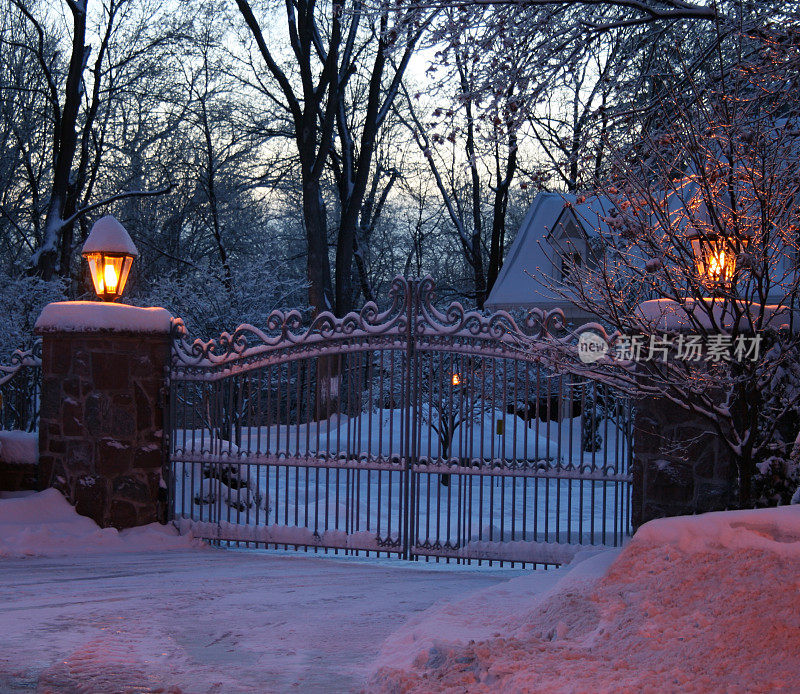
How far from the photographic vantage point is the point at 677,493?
7.01m

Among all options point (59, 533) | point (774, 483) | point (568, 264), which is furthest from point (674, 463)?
point (59, 533)

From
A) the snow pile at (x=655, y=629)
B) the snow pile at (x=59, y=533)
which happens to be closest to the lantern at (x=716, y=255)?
the snow pile at (x=655, y=629)

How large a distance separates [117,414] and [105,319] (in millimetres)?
962

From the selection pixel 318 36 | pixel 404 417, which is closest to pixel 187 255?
pixel 318 36

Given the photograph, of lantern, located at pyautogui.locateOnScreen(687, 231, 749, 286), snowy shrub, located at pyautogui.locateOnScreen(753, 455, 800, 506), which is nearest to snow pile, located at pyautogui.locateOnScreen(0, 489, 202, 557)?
snowy shrub, located at pyautogui.locateOnScreen(753, 455, 800, 506)

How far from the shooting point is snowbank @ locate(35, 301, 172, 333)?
27.6 ft

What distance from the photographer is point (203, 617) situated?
548 centimetres

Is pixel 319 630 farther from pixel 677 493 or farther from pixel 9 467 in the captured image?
pixel 9 467

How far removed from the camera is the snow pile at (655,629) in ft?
11.6

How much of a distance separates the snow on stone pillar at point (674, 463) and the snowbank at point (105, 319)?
4731 mm

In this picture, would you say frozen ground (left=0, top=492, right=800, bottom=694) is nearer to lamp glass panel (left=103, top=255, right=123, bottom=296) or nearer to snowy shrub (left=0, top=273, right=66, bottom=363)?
lamp glass panel (left=103, top=255, right=123, bottom=296)

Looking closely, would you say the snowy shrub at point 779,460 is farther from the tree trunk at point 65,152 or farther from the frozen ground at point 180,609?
the tree trunk at point 65,152

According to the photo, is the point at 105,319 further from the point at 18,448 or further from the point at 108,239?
the point at 18,448

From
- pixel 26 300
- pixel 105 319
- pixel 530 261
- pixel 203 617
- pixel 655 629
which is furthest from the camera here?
pixel 530 261
